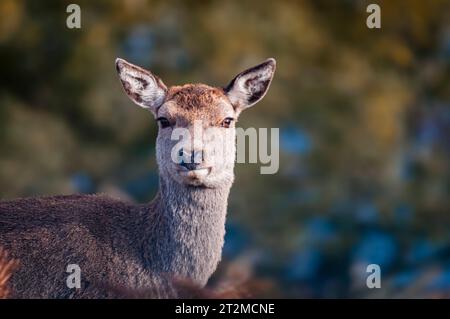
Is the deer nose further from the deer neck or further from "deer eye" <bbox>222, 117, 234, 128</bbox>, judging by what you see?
"deer eye" <bbox>222, 117, 234, 128</bbox>

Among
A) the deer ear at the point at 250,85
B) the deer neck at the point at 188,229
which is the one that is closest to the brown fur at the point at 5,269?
the deer neck at the point at 188,229

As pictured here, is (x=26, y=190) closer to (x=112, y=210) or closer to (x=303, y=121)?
(x=303, y=121)

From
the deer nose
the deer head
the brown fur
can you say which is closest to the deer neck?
the deer head

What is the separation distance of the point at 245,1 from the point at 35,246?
2045 centimetres

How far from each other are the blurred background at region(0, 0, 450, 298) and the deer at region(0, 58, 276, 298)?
1340 centimetres

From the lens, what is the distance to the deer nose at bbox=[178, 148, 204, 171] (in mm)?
9789

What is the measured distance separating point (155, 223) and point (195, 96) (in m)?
1.09

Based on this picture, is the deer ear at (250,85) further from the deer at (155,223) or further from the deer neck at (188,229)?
the deer neck at (188,229)

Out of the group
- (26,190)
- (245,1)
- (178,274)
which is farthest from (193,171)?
(245,1)

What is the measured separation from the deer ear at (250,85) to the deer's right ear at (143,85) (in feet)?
1.89

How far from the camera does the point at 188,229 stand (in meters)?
10.3

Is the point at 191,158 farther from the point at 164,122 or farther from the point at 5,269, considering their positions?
the point at 5,269

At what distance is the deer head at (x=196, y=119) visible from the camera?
32.6 ft
